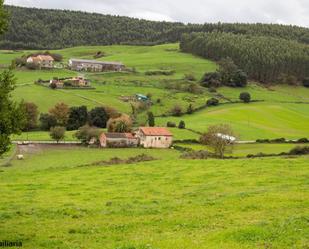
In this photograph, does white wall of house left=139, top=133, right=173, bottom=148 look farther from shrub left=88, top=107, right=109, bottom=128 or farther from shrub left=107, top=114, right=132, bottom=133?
shrub left=88, top=107, right=109, bottom=128

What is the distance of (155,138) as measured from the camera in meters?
91.0

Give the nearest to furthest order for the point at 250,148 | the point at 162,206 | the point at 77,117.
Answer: the point at 162,206
the point at 250,148
the point at 77,117

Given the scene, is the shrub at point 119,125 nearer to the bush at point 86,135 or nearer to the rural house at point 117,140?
the rural house at point 117,140

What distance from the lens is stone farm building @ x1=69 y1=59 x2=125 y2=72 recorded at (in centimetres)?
18000

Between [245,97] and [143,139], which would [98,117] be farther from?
[245,97]

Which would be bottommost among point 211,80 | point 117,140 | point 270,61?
point 117,140

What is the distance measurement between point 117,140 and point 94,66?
3868 inches

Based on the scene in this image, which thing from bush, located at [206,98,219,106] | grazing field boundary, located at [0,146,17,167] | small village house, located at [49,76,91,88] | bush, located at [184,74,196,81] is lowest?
grazing field boundary, located at [0,146,17,167]

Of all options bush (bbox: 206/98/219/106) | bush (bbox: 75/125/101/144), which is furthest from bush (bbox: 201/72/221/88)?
bush (bbox: 75/125/101/144)

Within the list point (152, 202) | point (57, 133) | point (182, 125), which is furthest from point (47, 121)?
point (152, 202)

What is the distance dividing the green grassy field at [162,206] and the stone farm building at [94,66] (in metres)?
130

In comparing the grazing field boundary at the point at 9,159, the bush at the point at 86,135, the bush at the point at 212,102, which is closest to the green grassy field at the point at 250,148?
the bush at the point at 86,135

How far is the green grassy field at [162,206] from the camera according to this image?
19641 millimetres

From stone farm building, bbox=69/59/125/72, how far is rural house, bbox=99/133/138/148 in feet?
295
